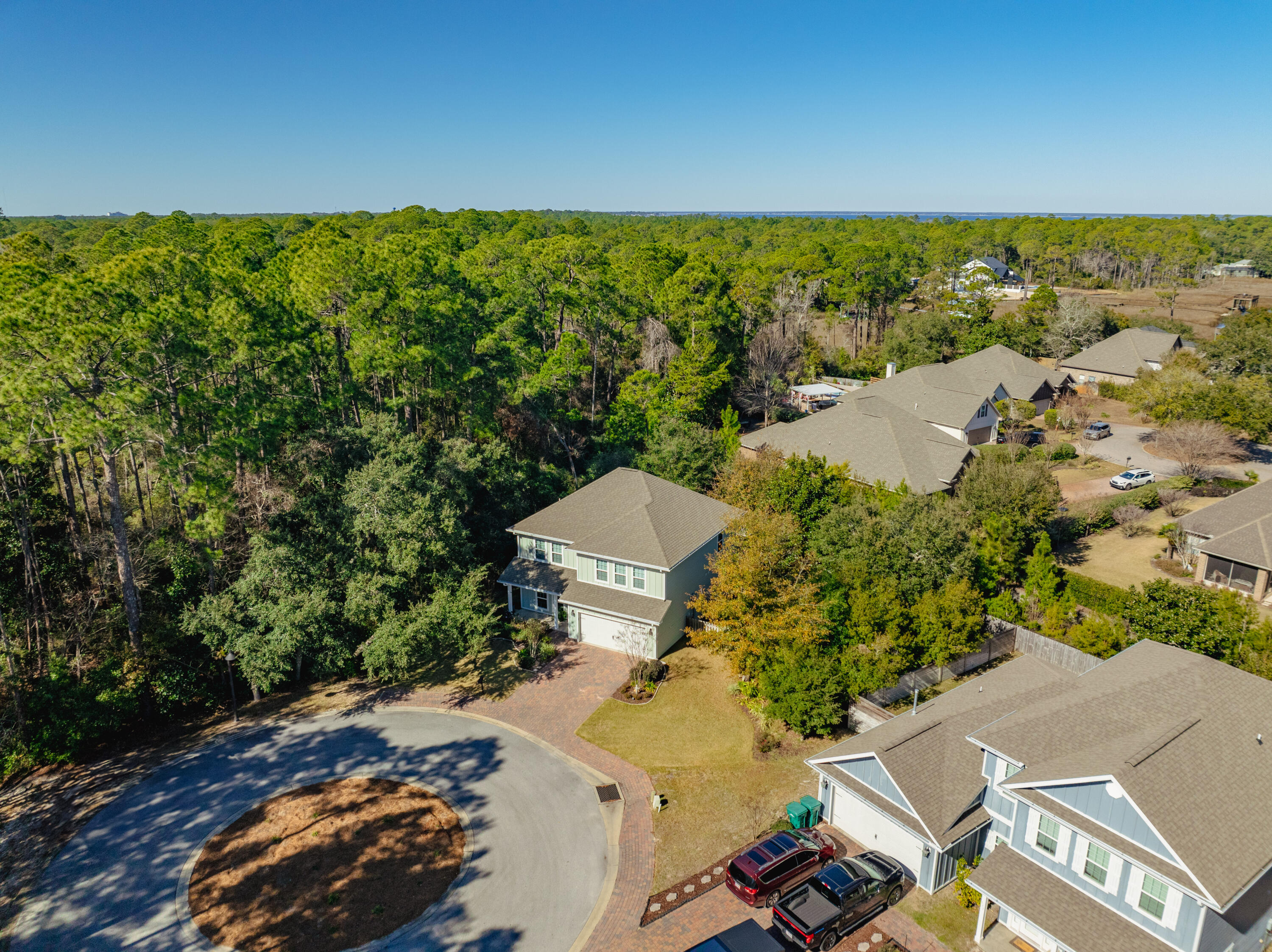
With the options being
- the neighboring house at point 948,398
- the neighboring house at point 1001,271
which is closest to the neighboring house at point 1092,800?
the neighboring house at point 948,398

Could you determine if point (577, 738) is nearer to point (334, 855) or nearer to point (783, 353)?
point (334, 855)

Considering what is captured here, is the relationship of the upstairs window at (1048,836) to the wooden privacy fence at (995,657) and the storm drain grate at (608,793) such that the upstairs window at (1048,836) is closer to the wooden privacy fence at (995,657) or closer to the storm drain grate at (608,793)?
the wooden privacy fence at (995,657)

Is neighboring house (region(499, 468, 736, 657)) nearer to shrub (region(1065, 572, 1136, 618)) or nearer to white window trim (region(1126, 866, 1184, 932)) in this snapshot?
shrub (region(1065, 572, 1136, 618))

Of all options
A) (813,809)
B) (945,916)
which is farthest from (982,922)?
(813,809)

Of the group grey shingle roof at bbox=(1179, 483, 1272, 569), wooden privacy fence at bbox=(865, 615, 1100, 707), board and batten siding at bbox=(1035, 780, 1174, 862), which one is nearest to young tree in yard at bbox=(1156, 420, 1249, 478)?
grey shingle roof at bbox=(1179, 483, 1272, 569)

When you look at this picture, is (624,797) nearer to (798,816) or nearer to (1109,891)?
(798,816)

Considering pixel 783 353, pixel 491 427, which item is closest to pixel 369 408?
pixel 491 427
